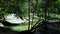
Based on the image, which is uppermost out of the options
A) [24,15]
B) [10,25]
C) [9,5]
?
[9,5]

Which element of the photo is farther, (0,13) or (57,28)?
(0,13)

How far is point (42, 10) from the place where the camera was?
7.14 meters

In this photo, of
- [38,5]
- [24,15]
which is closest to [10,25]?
[24,15]

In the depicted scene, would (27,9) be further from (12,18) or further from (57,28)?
(57,28)

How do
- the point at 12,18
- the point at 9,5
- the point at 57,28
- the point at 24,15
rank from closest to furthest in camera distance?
the point at 57,28 → the point at 9,5 → the point at 24,15 → the point at 12,18

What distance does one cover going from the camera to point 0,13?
23.5 ft

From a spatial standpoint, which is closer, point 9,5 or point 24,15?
point 9,5

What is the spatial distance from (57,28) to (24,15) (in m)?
2.09

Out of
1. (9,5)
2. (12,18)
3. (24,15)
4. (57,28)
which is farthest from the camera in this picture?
(12,18)

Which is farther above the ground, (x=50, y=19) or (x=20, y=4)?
(x=20, y=4)

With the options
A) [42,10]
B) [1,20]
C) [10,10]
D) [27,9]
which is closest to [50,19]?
[42,10]

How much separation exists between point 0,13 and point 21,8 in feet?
3.04

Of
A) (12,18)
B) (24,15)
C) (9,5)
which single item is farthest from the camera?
(12,18)

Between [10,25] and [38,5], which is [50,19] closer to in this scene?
[38,5]
